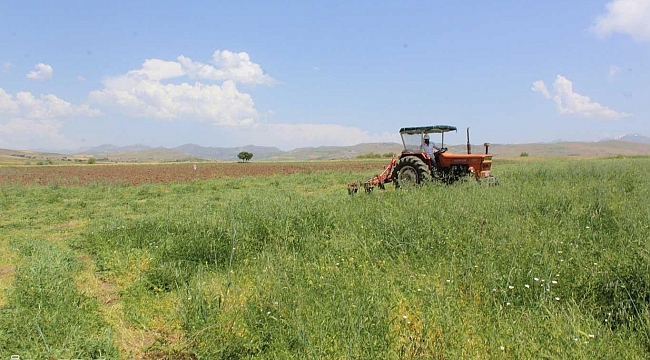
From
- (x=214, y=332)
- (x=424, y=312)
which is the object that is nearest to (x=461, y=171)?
(x=424, y=312)

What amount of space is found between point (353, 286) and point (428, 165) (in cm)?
832

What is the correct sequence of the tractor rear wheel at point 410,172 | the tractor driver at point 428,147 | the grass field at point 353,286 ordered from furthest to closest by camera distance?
the tractor driver at point 428,147, the tractor rear wheel at point 410,172, the grass field at point 353,286

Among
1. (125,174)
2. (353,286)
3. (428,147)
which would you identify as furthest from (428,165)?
(125,174)

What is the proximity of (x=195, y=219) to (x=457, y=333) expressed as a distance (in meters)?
5.06

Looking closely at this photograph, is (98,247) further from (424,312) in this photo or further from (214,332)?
(424,312)

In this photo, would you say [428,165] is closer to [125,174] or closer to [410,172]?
[410,172]

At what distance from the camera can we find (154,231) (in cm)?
624

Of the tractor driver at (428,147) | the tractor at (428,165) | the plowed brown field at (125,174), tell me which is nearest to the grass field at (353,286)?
the tractor at (428,165)

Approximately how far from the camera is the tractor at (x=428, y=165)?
10500 millimetres

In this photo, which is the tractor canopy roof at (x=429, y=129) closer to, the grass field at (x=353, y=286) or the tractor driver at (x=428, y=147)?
the tractor driver at (x=428, y=147)

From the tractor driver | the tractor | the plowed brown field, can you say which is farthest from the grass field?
the plowed brown field

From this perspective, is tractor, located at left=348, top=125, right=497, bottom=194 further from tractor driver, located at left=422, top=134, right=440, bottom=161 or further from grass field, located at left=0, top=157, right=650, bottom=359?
grass field, located at left=0, top=157, right=650, bottom=359

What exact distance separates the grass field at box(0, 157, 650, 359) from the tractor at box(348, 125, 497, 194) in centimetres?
409

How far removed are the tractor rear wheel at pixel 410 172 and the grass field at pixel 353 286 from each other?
13.9 ft
